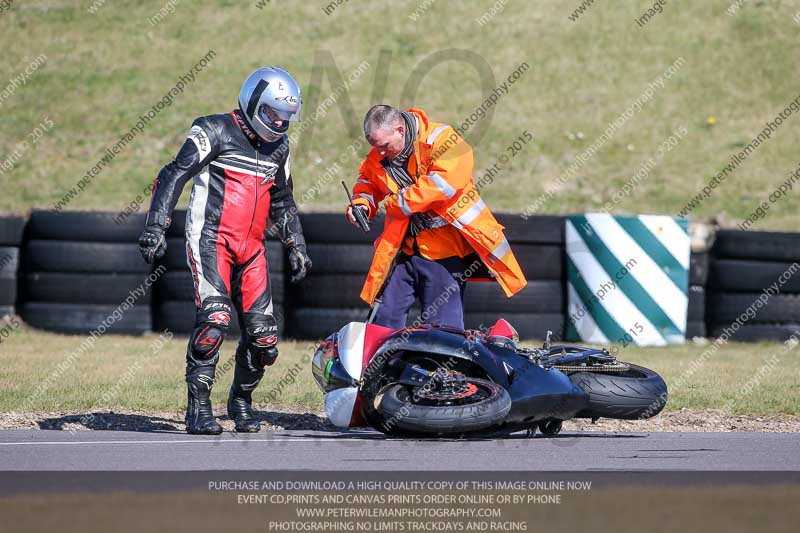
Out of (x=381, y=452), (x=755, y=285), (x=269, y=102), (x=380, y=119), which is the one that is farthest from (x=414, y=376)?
(x=755, y=285)

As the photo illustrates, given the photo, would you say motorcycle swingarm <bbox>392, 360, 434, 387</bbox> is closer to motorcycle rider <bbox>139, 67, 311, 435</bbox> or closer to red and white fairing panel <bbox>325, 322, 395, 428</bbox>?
red and white fairing panel <bbox>325, 322, 395, 428</bbox>

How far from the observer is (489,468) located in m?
5.29

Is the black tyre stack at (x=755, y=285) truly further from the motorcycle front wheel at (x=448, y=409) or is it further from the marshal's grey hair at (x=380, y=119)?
the motorcycle front wheel at (x=448, y=409)

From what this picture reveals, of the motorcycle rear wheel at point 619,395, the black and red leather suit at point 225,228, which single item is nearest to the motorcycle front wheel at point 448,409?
the motorcycle rear wheel at point 619,395

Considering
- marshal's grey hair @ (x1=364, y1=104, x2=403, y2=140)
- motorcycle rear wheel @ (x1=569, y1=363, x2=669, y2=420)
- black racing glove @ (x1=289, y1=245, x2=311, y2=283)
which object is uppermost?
marshal's grey hair @ (x1=364, y1=104, x2=403, y2=140)

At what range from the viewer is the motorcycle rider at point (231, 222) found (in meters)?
6.89

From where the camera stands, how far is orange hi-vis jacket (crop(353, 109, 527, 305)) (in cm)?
707

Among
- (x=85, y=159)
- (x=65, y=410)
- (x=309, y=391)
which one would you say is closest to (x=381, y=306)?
(x=309, y=391)

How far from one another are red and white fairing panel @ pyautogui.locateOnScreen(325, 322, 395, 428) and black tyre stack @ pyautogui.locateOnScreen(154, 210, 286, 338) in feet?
16.2

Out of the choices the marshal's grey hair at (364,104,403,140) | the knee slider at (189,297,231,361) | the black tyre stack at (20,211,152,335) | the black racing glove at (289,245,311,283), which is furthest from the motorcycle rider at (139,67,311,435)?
the black tyre stack at (20,211,152,335)

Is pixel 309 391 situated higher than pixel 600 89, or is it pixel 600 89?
pixel 600 89

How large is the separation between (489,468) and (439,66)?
51.1ft

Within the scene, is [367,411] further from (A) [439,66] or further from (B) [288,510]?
(A) [439,66]

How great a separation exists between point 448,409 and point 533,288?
576 cm
